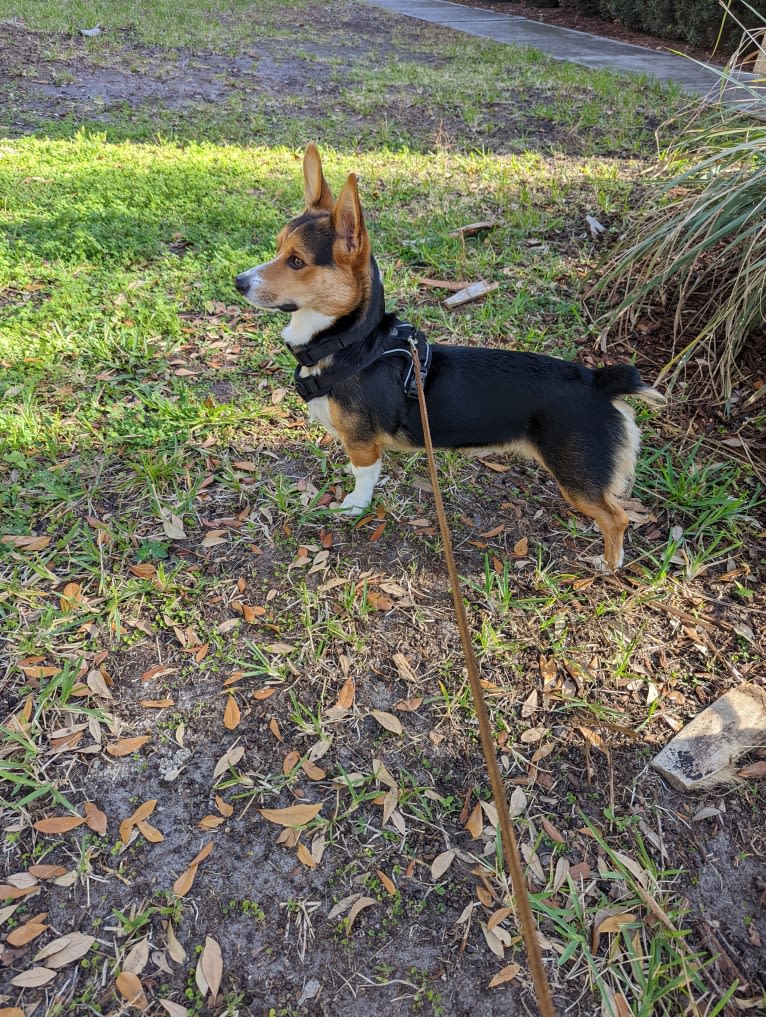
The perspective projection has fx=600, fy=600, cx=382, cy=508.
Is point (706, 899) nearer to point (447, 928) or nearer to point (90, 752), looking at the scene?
point (447, 928)

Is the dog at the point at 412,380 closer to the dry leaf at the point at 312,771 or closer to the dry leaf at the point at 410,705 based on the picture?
the dry leaf at the point at 410,705

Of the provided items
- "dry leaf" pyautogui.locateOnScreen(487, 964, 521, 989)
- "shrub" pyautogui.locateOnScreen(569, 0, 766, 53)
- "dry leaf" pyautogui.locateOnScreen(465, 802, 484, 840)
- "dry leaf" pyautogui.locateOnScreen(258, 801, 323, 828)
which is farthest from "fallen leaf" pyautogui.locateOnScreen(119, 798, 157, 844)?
"shrub" pyautogui.locateOnScreen(569, 0, 766, 53)

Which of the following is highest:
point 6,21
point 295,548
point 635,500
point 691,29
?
point 691,29

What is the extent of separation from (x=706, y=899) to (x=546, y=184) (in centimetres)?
590

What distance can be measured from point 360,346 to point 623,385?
115 centimetres

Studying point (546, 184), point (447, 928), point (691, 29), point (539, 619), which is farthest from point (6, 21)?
point (447, 928)

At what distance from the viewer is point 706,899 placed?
1.93m

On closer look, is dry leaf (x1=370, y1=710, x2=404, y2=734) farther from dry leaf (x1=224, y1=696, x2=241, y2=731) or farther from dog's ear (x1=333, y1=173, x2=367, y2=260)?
dog's ear (x1=333, y1=173, x2=367, y2=260)

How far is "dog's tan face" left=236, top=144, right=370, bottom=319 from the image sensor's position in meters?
2.50

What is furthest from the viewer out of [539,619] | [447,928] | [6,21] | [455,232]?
[6,21]

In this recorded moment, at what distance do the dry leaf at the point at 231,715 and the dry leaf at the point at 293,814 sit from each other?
348mm

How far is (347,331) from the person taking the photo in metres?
2.65

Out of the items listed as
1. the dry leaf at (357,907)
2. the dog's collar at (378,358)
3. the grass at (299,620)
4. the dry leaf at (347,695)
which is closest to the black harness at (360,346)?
the dog's collar at (378,358)

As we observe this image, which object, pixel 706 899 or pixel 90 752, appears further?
pixel 90 752
